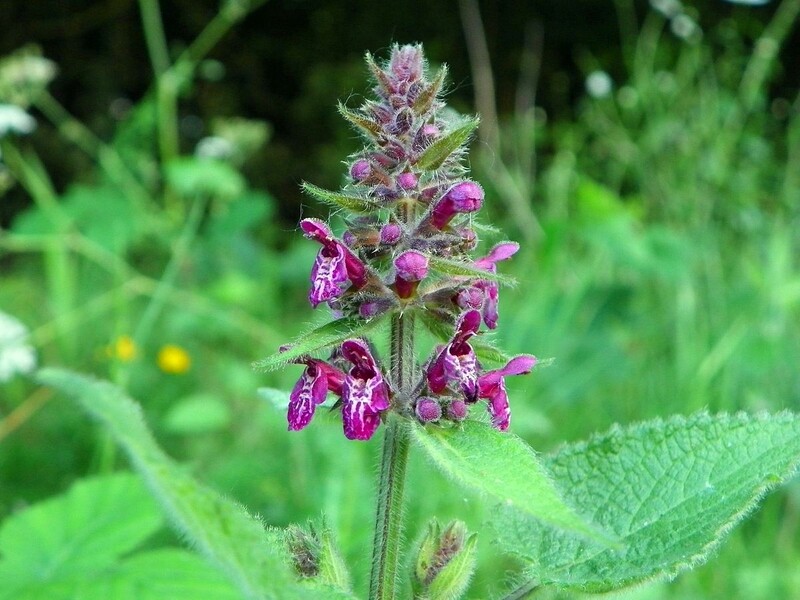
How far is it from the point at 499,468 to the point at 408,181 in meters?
0.45

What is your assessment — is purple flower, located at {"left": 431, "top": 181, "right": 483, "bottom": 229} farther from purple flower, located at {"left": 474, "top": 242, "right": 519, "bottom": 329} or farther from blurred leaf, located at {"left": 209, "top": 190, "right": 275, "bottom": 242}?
blurred leaf, located at {"left": 209, "top": 190, "right": 275, "bottom": 242}

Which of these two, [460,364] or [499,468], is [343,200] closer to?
[460,364]

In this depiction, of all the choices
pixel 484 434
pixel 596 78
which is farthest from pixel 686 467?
pixel 596 78

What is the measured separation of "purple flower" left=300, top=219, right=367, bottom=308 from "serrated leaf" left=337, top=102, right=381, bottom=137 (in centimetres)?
16

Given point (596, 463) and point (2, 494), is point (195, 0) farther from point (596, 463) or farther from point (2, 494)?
point (596, 463)

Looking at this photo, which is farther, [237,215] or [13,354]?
[237,215]

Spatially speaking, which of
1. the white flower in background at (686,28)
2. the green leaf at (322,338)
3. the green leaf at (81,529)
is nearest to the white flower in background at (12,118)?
the green leaf at (81,529)

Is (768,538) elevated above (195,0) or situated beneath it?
situated beneath

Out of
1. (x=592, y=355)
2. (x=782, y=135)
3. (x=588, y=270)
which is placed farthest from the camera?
(x=782, y=135)

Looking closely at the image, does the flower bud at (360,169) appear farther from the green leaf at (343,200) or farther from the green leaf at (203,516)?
the green leaf at (203,516)

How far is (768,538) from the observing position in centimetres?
330

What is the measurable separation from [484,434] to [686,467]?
0.36 meters

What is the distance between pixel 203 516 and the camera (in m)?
0.75

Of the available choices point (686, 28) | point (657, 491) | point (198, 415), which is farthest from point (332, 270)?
point (686, 28)
